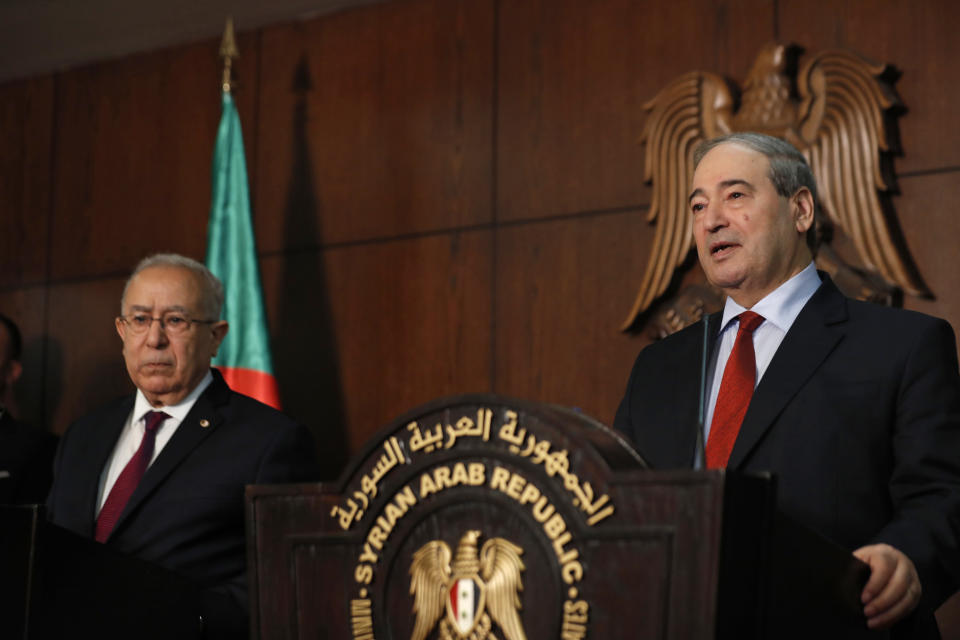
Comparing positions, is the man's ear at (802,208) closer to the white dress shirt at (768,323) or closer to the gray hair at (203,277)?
the white dress shirt at (768,323)

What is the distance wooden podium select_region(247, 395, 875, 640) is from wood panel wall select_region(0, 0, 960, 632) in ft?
9.21

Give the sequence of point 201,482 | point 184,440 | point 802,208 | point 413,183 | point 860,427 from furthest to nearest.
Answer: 1. point 413,183
2. point 184,440
3. point 201,482
4. point 802,208
5. point 860,427

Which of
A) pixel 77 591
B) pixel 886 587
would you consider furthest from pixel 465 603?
pixel 77 591

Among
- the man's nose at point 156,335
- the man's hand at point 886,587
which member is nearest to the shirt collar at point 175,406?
the man's nose at point 156,335

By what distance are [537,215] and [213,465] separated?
86.6 inches

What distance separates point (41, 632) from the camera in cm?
249

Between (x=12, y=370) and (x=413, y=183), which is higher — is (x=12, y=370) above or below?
below

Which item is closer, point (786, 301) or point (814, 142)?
point (786, 301)

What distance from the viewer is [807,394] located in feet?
7.55

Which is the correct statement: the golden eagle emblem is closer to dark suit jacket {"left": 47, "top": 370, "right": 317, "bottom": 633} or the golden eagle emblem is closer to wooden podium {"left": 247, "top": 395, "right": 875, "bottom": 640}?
wooden podium {"left": 247, "top": 395, "right": 875, "bottom": 640}

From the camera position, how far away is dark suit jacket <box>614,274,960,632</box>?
2.22 meters

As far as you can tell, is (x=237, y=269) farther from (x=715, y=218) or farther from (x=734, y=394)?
(x=734, y=394)

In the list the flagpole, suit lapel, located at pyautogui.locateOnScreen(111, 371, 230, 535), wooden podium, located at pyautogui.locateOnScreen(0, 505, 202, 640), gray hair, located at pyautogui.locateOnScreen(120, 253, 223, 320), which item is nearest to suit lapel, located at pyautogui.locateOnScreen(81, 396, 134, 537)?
suit lapel, located at pyautogui.locateOnScreen(111, 371, 230, 535)

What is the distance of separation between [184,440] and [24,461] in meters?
1.63
